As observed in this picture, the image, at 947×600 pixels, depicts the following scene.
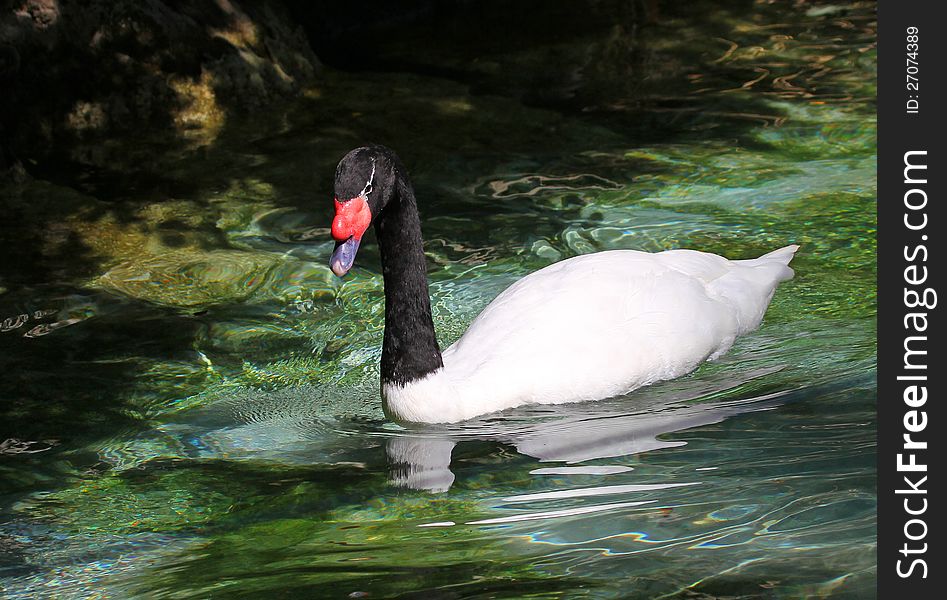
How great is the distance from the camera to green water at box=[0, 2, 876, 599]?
433 cm

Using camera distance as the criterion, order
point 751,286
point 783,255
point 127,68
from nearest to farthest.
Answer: point 751,286 → point 783,255 → point 127,68

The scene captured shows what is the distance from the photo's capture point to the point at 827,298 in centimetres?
668

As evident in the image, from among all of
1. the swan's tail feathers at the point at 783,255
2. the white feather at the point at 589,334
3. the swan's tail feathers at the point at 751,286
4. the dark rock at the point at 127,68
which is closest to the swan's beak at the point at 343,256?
the white feather at the point at 589,334

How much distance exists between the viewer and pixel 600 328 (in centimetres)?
579

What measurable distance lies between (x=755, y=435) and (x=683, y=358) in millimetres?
862

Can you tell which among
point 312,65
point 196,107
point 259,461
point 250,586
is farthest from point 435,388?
point 312,65

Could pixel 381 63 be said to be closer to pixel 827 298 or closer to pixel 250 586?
pixel 827 298

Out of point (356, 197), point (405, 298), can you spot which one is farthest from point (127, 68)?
point (356, 197)

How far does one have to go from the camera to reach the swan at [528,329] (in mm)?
5555

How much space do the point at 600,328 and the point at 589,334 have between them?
7 centimetres

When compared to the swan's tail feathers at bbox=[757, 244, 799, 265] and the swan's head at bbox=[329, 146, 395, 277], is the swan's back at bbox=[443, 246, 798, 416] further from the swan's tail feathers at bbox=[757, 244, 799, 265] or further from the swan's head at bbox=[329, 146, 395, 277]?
the swan's head at bbox=[329, 146, 395, 277]

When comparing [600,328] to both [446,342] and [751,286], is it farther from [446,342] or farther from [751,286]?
[446,342]

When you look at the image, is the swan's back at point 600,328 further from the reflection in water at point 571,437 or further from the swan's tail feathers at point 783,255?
the swan's tail feathers at point 783,255

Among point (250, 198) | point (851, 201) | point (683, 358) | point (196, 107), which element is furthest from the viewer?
point (196, 107)
